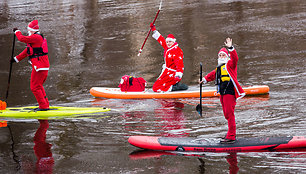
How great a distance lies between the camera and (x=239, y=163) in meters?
7.48

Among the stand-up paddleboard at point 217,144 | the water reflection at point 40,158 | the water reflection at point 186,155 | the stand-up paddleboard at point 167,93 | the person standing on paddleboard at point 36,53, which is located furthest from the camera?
the stand-up paddleboard at point 167,93

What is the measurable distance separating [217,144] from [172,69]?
508 centimetres

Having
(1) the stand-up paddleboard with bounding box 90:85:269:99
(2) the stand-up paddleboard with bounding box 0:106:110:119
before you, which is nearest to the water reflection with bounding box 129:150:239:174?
(2) the stand-up paddleboard with bounding box 0:106:110:119

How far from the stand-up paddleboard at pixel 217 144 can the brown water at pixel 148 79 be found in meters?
0.13

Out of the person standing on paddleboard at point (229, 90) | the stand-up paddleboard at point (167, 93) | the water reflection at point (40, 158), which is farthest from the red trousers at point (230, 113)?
the stand-up paddleboard at point (167, 93)

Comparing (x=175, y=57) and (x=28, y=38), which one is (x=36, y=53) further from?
(x=175, y=57)

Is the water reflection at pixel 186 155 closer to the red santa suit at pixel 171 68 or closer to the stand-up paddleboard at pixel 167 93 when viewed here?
the stand-up paddleboard at pixel 167 93

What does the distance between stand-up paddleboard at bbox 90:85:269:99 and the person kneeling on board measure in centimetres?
24

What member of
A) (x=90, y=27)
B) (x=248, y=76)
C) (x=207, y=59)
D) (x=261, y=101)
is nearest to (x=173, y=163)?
(x=261, y=101)

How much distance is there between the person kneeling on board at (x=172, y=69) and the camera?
12.6 meters

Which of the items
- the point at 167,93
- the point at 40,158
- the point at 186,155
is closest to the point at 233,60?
the point at 186,155

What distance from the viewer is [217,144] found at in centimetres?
801

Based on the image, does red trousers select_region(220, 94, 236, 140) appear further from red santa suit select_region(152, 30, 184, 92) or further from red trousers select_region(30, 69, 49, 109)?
red trousers select_region(30, 69, 49, 109)

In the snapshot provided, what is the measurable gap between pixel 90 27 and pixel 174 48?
515 inches
